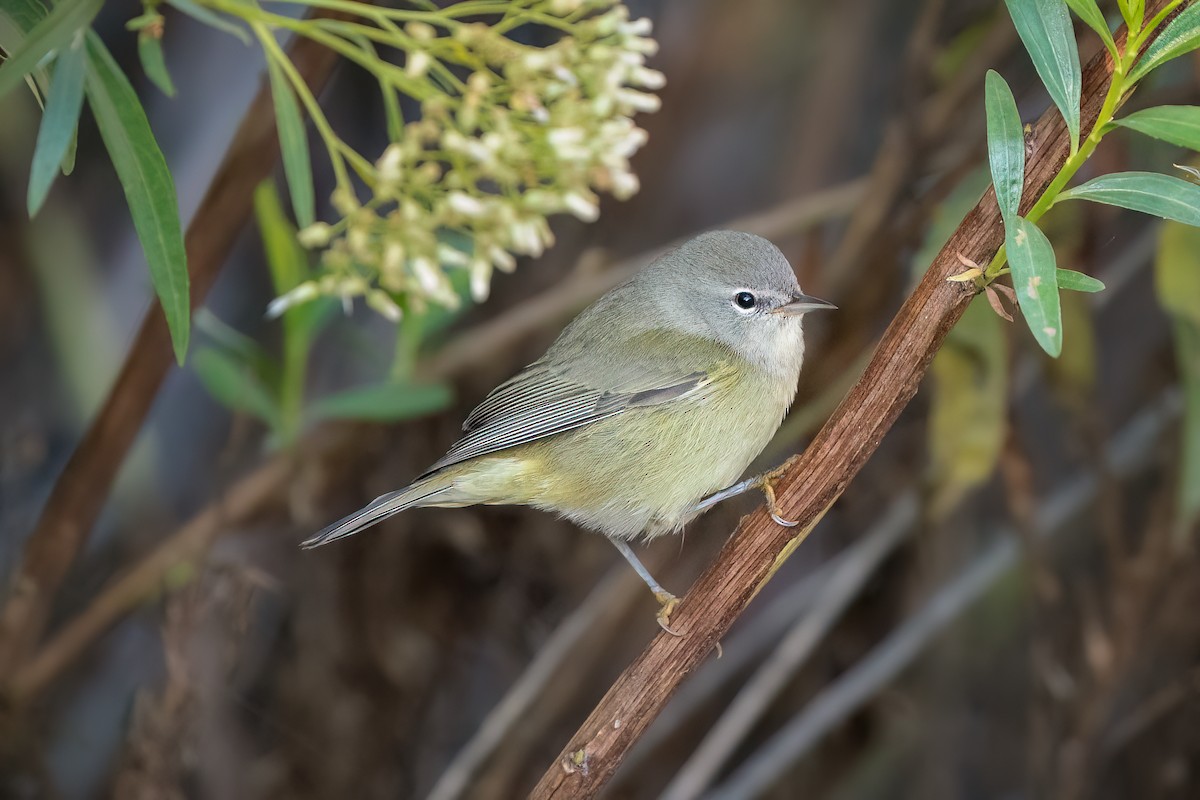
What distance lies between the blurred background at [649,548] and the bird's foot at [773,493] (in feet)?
2.58

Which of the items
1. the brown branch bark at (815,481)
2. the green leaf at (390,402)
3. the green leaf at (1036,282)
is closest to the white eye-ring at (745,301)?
the green leaf at (390,402)

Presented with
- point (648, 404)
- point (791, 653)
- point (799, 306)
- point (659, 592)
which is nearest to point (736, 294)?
point (799, 306)

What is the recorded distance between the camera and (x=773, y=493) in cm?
167

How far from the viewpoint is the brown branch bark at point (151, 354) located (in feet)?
7.37

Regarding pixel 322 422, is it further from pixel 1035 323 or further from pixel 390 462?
pixel 1035 323

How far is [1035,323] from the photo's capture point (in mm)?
1182

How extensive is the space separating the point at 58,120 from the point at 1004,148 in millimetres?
994

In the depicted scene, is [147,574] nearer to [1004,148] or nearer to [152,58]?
[152,58]

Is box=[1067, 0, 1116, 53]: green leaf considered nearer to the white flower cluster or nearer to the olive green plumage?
the white flower cluster

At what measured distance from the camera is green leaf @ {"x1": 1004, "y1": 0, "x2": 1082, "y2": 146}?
130cm

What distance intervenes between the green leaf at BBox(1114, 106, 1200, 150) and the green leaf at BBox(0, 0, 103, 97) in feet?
3.59

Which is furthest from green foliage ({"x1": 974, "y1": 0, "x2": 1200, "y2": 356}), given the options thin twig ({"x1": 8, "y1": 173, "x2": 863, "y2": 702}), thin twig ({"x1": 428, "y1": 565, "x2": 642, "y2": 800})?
thin twig ({"x1": 428, "y1": 565, "x2": 642, "y2": 800})

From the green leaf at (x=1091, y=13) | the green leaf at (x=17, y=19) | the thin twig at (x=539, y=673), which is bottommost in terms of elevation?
the thin twig at (x=539, y=673)

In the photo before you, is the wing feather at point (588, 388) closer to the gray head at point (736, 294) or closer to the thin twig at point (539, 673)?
the gray head at point (736, 294)
